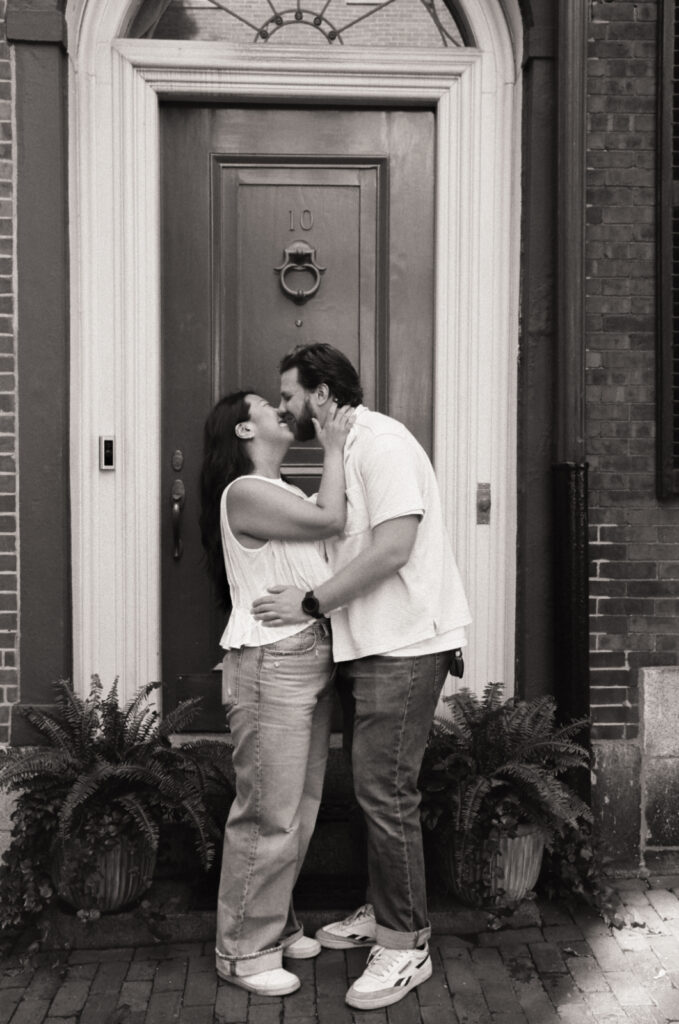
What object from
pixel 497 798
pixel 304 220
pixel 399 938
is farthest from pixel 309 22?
pixel 399 938

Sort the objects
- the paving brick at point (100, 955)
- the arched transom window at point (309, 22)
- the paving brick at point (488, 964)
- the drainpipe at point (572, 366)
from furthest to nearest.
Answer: the arched transom window at point (309, 22) < the drainpipe at point (572, 366) < the paving brick at point (100, 955) < the paving brick at point (488, 964)

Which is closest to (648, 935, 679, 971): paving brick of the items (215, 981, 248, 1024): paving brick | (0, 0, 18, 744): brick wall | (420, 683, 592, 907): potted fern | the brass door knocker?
(420, 683, 592, 907): potted fern

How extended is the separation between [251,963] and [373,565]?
1.37m

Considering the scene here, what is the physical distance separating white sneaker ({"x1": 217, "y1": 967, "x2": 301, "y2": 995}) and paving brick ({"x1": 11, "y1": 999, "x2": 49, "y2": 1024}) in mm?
594

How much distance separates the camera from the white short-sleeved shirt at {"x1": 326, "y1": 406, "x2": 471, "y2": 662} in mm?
2930

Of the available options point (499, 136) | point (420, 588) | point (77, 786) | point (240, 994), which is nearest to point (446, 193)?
point (499, 136)

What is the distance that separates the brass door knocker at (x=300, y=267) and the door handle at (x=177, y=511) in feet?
3.11

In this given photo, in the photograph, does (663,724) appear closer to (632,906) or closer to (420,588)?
(632,906)

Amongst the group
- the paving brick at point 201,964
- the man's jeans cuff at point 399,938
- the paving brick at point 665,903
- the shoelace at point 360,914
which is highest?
the man's jeans cuff at point 399,938

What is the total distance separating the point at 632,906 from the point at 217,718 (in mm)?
1844

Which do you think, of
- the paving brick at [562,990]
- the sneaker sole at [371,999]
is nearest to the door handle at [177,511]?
the sneaker sole at [371,999]

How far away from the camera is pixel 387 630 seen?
9.80ft

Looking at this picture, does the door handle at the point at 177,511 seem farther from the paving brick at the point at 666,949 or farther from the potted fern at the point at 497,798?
the paving brick at the point at 666,949

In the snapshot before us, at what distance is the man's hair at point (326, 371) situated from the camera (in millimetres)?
3084
